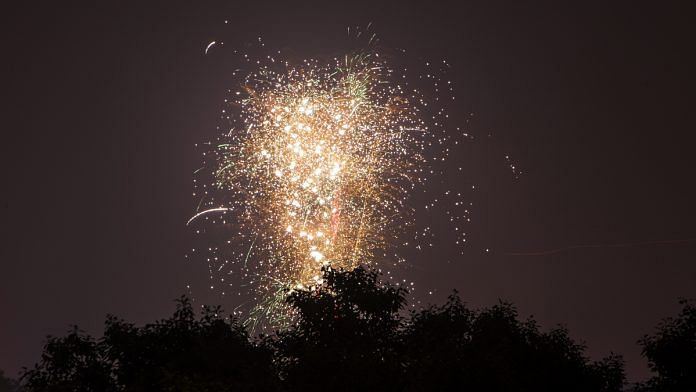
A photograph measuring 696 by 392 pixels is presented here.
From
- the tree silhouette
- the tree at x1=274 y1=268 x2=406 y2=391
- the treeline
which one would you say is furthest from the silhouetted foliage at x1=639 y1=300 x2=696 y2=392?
the tree silhouette

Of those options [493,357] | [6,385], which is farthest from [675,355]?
[6,385]

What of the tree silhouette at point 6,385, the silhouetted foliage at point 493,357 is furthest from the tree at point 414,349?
the tree silhouette at point 6,385

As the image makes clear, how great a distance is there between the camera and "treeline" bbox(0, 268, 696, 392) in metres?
28.1

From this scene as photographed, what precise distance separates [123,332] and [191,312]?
3.36 metres

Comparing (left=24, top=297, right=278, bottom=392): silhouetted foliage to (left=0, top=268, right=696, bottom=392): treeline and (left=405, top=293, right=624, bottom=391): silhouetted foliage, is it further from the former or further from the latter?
(left=405, top=293, right=624, bottom=391): silhouetted foliage

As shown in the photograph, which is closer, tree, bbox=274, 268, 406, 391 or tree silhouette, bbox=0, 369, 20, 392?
tree, bbox=274, 268, 406, 391

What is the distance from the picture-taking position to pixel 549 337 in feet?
123

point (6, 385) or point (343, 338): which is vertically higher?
point (6, 385)

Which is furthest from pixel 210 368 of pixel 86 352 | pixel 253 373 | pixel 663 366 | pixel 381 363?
pixel 663 366

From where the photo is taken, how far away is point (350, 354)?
93.0 ft

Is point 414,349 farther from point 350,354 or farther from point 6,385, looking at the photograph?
point 6,385

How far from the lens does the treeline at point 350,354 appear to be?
28.1 m

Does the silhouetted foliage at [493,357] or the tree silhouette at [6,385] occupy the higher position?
the tree silhouette at [6,385]

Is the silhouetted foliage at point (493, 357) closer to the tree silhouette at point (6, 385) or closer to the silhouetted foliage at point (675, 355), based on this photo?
the silhouetted foliage at point (675, 355)
